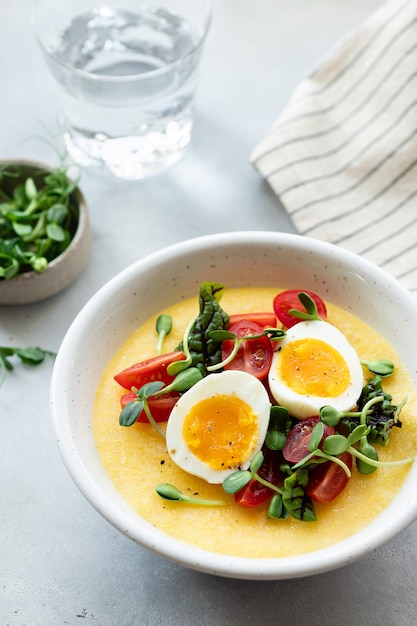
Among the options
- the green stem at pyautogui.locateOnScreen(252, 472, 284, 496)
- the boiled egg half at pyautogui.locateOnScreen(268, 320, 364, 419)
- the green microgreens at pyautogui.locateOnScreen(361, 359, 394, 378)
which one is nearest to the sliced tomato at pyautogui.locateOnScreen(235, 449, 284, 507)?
the green stem at pyautogui.locateOnScreen(252, 472, 284, 496)

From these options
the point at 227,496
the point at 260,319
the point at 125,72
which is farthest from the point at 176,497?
the point at 125,72

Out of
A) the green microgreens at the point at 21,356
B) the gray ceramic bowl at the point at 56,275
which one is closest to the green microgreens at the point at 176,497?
the green microgreens at the point at 21,356

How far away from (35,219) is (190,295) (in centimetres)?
68

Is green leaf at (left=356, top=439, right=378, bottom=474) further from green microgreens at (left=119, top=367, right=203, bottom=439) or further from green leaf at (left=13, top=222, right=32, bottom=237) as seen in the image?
green leaf at (left=13, top=222, right=32, bottom=237)

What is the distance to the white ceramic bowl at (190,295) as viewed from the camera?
68.8 inches

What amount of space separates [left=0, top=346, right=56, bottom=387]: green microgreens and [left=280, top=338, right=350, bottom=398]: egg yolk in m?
0.82

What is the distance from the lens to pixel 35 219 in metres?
2.68

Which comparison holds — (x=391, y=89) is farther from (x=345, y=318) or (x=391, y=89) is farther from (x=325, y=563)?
(x=325, y=563)

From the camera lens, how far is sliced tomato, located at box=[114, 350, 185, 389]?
81.4 inches

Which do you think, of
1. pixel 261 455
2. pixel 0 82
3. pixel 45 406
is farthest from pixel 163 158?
pixel 261 455

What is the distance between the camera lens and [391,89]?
2750 mm

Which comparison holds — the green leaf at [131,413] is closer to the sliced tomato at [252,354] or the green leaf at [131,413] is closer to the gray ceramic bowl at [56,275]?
the sliced tomato at [252,354]

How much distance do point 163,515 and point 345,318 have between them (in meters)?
0.76

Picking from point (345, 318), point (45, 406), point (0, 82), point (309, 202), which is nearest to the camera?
point (345, 318)
